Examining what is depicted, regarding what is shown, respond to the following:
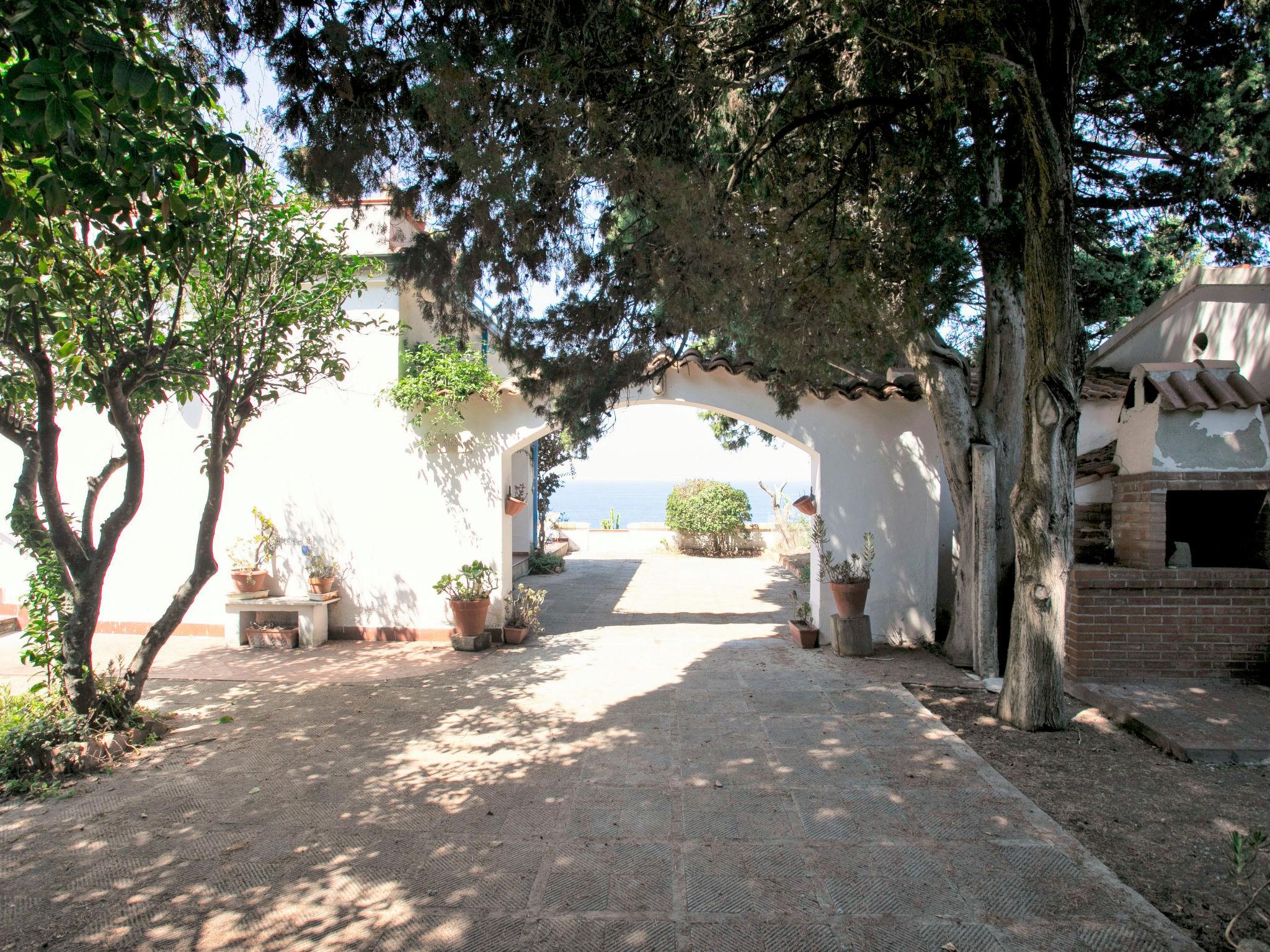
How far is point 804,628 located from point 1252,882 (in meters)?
5.10

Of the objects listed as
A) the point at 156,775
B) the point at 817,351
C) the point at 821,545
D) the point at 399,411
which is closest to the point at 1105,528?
the point at 821,545

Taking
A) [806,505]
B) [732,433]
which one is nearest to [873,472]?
[806,505]

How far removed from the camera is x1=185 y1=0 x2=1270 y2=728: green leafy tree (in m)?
4.68

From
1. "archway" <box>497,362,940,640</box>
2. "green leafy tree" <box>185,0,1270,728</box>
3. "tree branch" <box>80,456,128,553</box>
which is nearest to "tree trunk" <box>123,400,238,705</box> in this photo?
"tree branch" <box>80,456,128,553</box>

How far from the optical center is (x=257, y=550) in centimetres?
856

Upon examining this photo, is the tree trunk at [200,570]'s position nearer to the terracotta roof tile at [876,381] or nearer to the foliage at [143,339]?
the foliage at [143,339]

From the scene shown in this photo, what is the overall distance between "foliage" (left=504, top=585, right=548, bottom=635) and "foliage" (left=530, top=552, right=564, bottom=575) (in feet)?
17.1

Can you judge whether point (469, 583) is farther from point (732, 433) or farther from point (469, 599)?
point (732, 433)

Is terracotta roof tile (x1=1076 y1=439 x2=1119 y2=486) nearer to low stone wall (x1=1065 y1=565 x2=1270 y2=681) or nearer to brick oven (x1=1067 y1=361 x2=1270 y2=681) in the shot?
brick oven (x1=1067 y1=361 x2=1270 y2=681)

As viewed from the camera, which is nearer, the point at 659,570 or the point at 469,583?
the point at 469,583

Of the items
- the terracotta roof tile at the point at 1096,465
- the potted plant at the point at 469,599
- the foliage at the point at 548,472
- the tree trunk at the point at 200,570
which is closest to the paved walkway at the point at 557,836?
the tree trunk at the point at 200,570

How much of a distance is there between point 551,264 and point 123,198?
3.11 m

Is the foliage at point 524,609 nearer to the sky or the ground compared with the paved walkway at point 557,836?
nearer to the sky

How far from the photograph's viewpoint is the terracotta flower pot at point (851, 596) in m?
7.88
